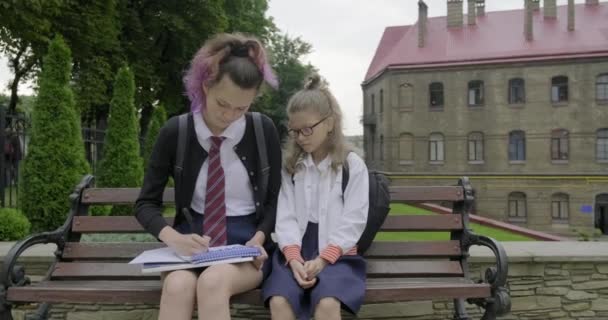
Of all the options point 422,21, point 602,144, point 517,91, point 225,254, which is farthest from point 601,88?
point 225,254

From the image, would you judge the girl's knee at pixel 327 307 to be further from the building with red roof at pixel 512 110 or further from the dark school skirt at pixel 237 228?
the building with red roof at pixel 512 110

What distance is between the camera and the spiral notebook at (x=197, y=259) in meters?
2.90

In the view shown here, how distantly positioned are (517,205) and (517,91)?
7158mm

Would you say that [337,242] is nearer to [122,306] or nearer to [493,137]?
[122,306]

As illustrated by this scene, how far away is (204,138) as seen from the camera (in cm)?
327

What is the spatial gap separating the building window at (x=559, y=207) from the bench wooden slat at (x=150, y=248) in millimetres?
34197

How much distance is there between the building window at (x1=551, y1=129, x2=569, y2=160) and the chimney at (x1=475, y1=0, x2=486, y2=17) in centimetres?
1030

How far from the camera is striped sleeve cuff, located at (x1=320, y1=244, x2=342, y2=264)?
10.3ft

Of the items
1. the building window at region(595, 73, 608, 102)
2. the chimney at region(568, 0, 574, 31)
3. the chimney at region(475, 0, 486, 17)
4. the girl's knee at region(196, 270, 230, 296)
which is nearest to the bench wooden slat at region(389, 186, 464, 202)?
the girl's knee at region(196, 270, 230, 296)

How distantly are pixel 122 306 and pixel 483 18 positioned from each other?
3945cm

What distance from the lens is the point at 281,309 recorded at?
9.50ft

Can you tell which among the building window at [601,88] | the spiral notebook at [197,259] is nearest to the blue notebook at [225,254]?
the spiral notebook at [197,259]

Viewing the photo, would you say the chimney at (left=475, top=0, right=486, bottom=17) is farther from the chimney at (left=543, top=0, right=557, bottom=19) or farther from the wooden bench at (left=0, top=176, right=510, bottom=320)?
the wooden bench at (left=0, top=176, right=510, bottom=320)

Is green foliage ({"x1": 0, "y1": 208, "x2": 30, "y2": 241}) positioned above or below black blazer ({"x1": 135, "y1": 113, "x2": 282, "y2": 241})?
below
